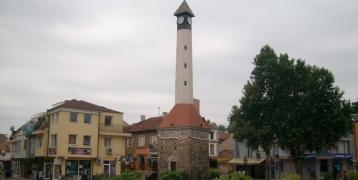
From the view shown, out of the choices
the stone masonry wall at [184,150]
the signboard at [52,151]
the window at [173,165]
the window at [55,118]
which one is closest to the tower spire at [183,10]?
the stone masonry wall at [184,150]

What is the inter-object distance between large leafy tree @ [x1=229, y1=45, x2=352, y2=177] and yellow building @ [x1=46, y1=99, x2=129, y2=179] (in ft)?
53.0

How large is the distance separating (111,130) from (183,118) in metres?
9.24

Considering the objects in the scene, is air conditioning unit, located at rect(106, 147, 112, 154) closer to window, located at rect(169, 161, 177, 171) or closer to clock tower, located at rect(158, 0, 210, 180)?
clock tower, located at rect(158, 0, 210, 180)

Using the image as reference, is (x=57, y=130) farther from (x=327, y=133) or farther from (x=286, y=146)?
(x=327, y=133)

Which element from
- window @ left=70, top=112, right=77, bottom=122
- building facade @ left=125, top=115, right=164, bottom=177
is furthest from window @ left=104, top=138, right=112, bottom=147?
window @ left=70, top=112, right=77, bottom=122

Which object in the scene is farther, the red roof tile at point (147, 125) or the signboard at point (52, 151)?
the red roof tile at point (147, 125)

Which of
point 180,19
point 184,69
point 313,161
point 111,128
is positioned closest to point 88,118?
point 111,128

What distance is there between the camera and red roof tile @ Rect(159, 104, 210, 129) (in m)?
49.3

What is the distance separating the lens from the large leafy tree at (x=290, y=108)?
134ft

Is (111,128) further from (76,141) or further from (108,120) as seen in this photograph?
(76,141)

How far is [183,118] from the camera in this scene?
49656mm

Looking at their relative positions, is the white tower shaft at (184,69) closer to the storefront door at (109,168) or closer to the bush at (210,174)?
the bush at (210,174)

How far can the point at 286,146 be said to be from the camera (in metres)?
41.8

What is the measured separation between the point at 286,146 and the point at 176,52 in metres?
17.8
